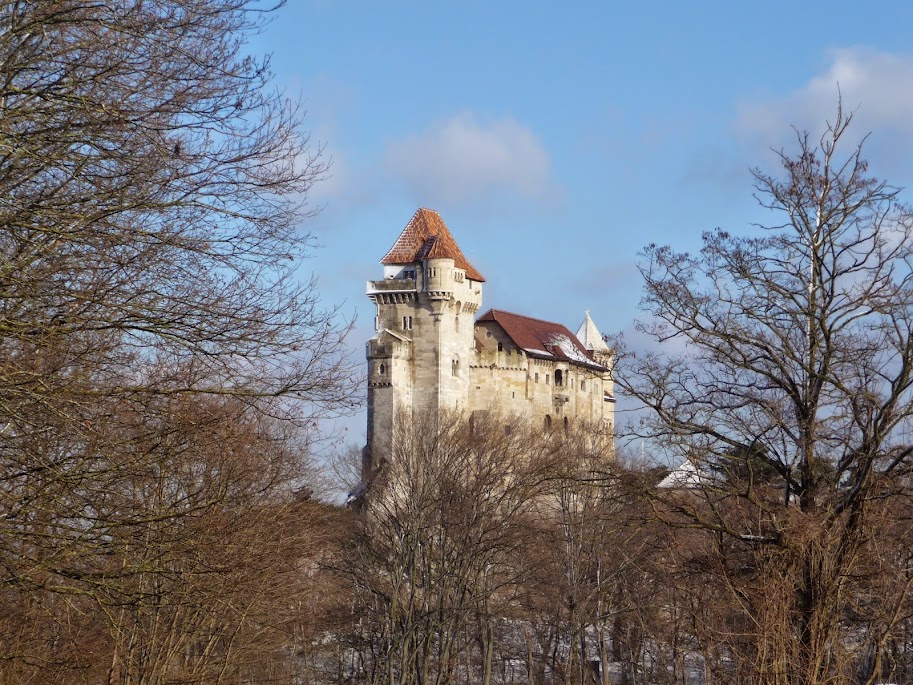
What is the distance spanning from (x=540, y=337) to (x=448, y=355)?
12.7m

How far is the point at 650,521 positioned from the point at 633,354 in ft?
6.48

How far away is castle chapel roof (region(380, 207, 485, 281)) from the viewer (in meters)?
84.8

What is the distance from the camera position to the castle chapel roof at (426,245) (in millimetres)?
84750

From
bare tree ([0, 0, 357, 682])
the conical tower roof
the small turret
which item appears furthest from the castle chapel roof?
bare tree ([0, 0, 357, 682])

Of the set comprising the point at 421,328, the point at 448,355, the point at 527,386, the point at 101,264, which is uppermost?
the point at 421,328

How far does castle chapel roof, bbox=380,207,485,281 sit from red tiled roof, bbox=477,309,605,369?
17.9 ft

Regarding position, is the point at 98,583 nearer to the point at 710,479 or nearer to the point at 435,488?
the point at 710,479

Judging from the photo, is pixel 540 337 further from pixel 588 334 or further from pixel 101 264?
pixel 101 264

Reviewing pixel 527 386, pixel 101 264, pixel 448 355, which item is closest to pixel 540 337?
A: pixel 527 386

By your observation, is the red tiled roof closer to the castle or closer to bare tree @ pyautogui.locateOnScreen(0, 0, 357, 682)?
the castle

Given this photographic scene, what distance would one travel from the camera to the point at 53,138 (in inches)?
365

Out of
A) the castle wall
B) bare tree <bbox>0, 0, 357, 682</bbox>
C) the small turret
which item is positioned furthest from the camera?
the castle wall

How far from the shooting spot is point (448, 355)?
82.1 metres

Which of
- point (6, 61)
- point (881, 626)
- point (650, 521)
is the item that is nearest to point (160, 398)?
point (6, 61)
